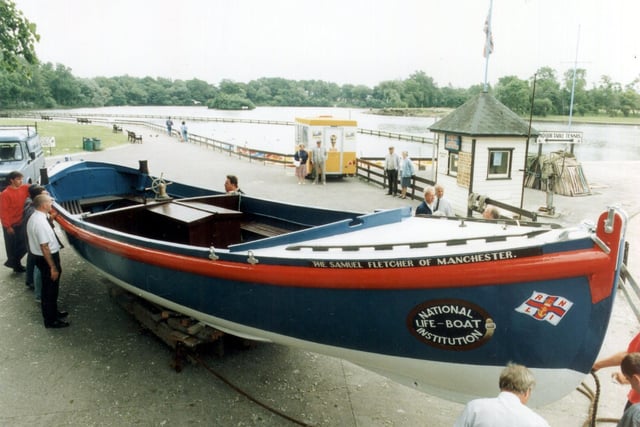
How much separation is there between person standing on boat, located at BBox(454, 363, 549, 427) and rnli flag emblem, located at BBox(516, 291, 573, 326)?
1052 millimetres

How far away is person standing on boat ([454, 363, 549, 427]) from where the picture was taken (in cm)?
268

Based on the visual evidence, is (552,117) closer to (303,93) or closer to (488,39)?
(488,39)

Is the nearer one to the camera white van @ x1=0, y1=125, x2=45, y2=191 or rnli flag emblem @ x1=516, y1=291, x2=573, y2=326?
rnli flag emblem @ x1=516, y1=291, x2=573, y2=326

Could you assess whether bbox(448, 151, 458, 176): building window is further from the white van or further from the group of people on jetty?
the white van

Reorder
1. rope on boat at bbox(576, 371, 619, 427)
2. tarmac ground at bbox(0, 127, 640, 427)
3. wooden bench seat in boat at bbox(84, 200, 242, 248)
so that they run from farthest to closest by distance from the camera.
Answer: wooden bench seat in boat at bbox(84, 200, 242, 248) → tarmac ground at bbox(0, 127, 640, 427) → rope on boat at bbox(576, 371, 619, 427)

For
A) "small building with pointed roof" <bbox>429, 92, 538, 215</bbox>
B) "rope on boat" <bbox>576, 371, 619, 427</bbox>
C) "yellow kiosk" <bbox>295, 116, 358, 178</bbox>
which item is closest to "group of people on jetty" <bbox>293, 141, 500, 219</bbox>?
"yellow kiosk" <bbox>295, 116, 358, 178</bbox>

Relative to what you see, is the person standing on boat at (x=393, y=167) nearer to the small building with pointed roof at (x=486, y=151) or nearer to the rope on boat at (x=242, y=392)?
the small building with pointed roof at (x=486, y=151)

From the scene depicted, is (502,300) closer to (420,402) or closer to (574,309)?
(574,309)

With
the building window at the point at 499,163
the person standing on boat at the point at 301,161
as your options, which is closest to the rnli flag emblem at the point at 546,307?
the building window at the point at 499,163

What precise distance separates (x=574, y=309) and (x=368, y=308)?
166cm

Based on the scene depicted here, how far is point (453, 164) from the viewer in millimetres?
14094

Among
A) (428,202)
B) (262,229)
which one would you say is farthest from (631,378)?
(262,229)

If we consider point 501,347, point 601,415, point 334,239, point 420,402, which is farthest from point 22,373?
point 601,415

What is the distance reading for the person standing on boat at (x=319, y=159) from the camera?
18.8 meters
